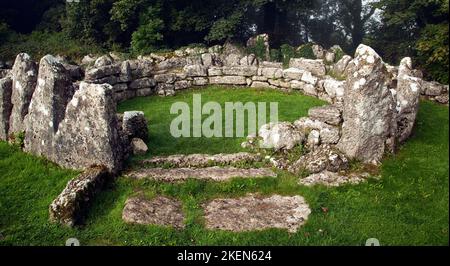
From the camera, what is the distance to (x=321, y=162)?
11.8 meters

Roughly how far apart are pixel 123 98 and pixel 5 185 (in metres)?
9.25

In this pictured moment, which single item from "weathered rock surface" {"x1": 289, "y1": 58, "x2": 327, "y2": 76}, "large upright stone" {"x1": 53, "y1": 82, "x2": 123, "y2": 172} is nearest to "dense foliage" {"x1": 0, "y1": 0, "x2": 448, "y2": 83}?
"weathered rock surface" {"x1": 289, "y1": 58, "x2": 327, "y2": 76}

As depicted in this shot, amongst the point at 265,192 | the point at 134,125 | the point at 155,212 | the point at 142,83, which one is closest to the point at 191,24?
the point at 142,83

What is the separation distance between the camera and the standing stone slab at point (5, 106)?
1348 cm

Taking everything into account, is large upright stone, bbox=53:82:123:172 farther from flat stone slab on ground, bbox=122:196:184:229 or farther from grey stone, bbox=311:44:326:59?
grey stone, bbox=311:44:326:59

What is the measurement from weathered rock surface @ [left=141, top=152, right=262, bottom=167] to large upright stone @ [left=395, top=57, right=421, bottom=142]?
14.5ft

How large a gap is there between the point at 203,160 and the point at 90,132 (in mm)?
3073

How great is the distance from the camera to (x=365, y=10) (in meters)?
31.5

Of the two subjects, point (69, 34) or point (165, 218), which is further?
point (69, 34)
